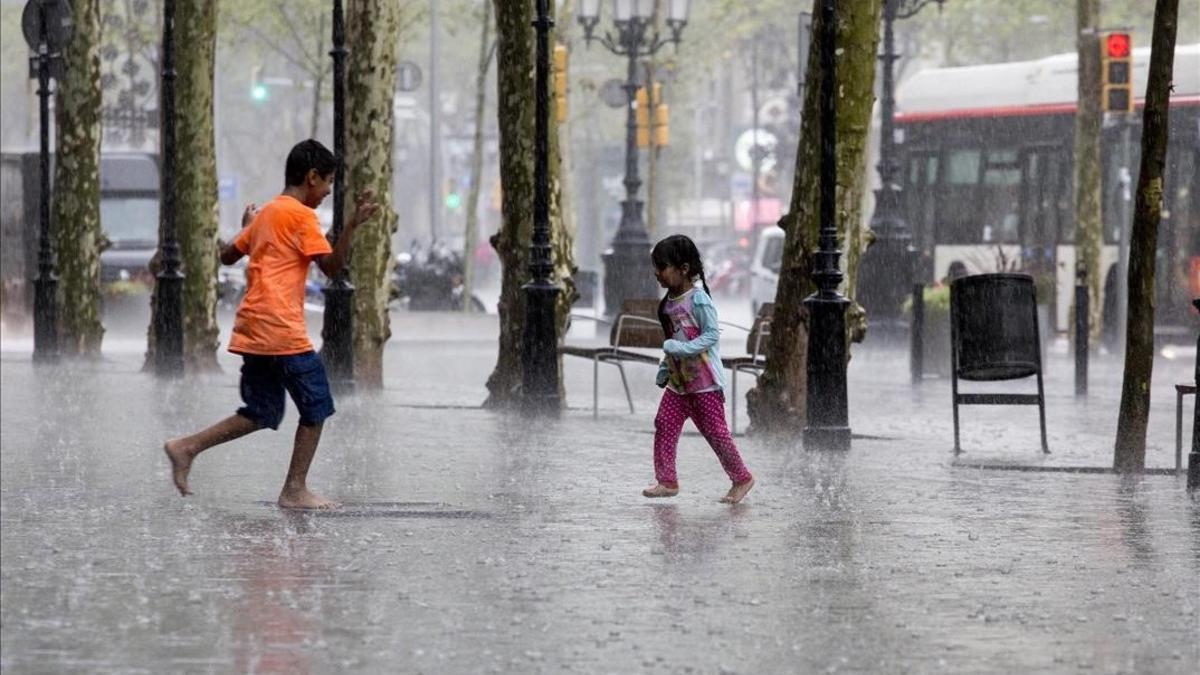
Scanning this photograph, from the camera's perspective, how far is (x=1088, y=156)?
32.0 meters

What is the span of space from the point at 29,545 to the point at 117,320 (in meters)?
27.2

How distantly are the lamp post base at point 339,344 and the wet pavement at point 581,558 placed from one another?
416 centimetres

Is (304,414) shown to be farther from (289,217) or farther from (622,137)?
(622,137)

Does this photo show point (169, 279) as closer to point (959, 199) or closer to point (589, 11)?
point (959, 199)

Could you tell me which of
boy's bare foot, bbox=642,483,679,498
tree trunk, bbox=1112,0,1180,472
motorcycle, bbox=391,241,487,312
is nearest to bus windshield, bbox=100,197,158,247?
motorcycle, bbox=391,241,487,312

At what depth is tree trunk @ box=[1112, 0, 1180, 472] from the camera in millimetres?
14344

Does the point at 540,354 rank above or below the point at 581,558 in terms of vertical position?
above

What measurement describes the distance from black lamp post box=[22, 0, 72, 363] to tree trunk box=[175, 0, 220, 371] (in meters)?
1.80

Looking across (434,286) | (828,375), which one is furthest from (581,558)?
(434,286)

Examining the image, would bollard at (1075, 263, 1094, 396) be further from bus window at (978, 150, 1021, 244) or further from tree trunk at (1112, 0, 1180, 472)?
bus window at (978, 150, 1021, 244)

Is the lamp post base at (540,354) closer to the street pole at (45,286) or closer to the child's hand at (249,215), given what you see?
the child's hand at (249,215)

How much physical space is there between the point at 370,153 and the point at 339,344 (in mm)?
1626

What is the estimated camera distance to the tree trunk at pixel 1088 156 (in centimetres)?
3172

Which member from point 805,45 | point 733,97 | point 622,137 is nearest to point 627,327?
point 805,45
